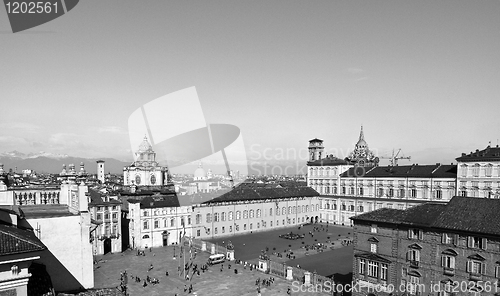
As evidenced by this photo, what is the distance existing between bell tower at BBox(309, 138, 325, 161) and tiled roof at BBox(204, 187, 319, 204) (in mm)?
11276

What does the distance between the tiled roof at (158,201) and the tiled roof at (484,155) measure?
51.5 metres

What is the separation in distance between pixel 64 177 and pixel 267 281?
990 inches

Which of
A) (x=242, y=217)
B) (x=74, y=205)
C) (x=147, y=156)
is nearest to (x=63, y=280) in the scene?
(x=74, y=205)

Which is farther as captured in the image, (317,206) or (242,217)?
(317,206)

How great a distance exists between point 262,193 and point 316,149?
25.5 metres

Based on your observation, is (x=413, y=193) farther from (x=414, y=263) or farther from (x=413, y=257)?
(x=414, y=263)

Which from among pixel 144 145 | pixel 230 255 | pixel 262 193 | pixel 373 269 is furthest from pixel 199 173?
pixel 373 269

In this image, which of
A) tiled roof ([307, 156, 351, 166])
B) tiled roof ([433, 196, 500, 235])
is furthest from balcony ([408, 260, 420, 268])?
tiled roof ([307, 156, 351, 166])

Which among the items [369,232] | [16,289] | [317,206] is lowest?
[317,206]

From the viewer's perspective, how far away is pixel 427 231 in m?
29.9

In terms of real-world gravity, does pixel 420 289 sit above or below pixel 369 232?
below

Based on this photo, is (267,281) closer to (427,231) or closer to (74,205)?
(427,231)

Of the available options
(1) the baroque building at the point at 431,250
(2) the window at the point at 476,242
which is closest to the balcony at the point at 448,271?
(1) the baroque building at the point at 431,250

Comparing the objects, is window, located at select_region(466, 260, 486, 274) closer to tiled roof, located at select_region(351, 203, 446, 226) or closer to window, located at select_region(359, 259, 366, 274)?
tiled roof, located at select_region(351, 203, 446, 226)
